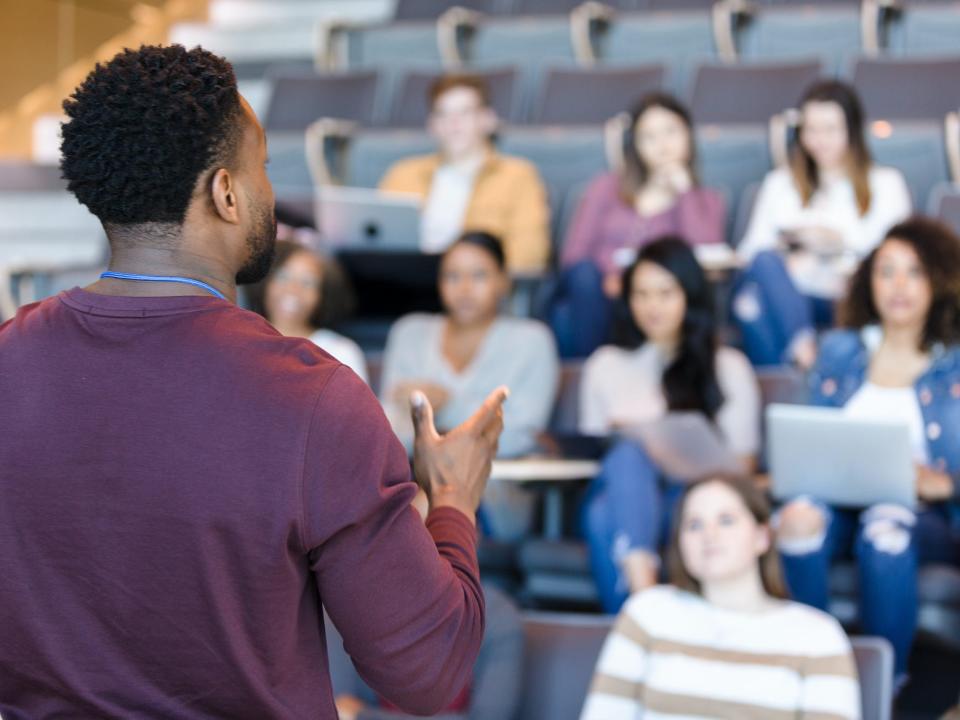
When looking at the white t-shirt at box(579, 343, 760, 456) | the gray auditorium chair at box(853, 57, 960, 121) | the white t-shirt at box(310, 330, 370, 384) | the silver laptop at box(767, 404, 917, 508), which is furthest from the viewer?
the gray auditorium chair at box(853, 57, 960, 121)

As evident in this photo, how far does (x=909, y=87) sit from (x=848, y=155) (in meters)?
0.58

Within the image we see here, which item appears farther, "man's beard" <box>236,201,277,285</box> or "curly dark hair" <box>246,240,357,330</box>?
"curly dark hair" <box>246,240,357,330</box>

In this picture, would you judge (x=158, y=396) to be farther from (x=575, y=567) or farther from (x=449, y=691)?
(x=575, y=567)

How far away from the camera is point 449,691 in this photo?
94cm

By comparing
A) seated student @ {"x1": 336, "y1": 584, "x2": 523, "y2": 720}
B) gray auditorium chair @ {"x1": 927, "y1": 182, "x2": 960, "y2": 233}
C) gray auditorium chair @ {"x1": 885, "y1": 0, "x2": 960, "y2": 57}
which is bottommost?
seated student @ {"x1": 336, "y1": 584, "x2": 523, "y2": 720}

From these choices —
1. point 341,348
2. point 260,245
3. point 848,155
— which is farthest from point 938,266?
point 260,245

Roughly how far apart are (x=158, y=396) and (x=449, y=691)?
0.90 ft

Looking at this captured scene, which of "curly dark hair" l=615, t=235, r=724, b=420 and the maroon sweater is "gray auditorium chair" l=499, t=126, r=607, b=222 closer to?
"curly dark hair" l=615, t=235, r=724, b=420

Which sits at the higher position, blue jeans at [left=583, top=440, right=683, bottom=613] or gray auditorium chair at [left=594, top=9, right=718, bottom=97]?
gray auditorium chair at [left=594, top=9, right=718, bottom=97]

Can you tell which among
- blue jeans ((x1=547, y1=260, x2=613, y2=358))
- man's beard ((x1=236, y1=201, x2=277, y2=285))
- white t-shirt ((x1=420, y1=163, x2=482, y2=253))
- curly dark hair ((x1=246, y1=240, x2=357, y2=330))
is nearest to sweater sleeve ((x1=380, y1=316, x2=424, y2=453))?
curly dark hair ((x1=246, y1=240, x2=357, y2=330))

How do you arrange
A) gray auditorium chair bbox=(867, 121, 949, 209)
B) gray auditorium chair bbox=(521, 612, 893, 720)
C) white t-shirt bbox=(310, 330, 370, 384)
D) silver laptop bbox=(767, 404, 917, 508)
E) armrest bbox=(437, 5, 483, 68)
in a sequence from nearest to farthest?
gray auditorium chair bbox=(521, 612, 893, 720), silver laptop bbox=(767, 404, 917, 508), white t-shirt bbox=(310, 330, 370, 384), gray auditorium chair bbox=(867, 121, 949, 209), armrest bbox=(437, 5, 483, 68)

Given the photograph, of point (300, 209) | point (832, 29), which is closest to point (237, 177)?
point (300, 209)

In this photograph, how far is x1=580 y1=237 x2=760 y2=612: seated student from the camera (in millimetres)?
2471

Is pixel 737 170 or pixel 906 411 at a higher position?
pixel 737 170
